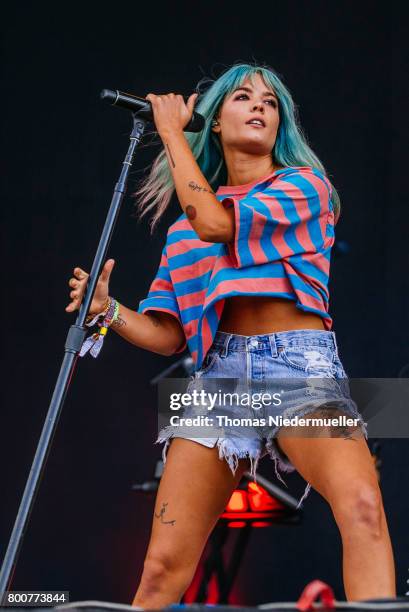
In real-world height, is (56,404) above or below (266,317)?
below

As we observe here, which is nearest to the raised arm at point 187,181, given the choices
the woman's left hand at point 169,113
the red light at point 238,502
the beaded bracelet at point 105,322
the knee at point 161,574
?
the woman's left hand at point 169,113

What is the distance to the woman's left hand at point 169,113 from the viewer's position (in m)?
2.11

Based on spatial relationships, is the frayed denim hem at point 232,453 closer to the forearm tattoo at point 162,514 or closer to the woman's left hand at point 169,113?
the forearm tattoo at point 162,514

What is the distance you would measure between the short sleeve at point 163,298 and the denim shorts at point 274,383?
256 millimetres

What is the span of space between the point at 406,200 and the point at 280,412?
1769mm

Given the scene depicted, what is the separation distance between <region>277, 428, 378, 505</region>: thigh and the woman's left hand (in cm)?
71

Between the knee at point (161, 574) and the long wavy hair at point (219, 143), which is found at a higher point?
the long wavy hair at point (219, 143)

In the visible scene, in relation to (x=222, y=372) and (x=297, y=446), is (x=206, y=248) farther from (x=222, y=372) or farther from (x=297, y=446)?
(x=297, y=446)

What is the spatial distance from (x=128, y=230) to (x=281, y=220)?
1.66m

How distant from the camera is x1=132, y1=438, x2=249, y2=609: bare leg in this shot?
2115 mm

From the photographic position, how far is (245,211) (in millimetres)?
2160

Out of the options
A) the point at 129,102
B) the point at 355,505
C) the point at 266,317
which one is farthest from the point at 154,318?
the point at 355,505

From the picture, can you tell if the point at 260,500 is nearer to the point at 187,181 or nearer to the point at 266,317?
the point at 266,317

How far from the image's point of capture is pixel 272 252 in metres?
2.20
